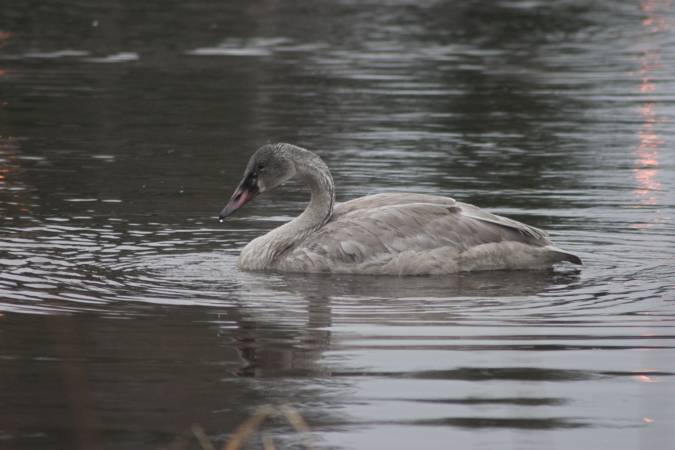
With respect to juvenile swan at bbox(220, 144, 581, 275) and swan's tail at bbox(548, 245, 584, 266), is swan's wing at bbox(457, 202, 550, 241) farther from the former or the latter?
swan's tail at bbox(548, 245, 584, 266)

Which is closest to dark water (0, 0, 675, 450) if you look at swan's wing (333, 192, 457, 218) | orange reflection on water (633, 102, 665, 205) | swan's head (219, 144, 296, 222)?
orange reflection on water (633, 102, 665, 205)

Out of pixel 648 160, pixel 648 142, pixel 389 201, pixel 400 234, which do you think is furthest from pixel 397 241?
pixel 648 142

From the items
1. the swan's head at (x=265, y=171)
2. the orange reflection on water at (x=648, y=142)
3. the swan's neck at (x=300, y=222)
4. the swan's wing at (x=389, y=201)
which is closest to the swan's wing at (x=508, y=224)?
the swan's wing at (x=389, y=201)

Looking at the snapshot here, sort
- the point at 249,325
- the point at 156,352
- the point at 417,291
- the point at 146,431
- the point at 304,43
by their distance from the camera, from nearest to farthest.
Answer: the point at 146,431 < the point at 156,352 < the point at 249,325 < the point at 417,291 < the point at 304,43

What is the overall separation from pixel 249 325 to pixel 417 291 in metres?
1.87

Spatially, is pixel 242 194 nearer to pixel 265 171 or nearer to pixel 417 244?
pixel 265 171

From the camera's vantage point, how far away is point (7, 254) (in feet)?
44.9

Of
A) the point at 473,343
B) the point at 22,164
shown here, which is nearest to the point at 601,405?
the point at 473,343

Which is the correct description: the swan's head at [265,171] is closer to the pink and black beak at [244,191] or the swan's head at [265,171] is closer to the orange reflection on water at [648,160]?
the pink and black beak at [244,191]

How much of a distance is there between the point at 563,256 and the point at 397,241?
1303mm

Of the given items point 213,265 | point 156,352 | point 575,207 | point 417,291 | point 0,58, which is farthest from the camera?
point 0,58

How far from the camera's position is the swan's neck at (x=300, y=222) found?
13523 mm

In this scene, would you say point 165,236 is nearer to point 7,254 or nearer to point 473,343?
point 7,254

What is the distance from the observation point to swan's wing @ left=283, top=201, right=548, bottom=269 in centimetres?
1344
